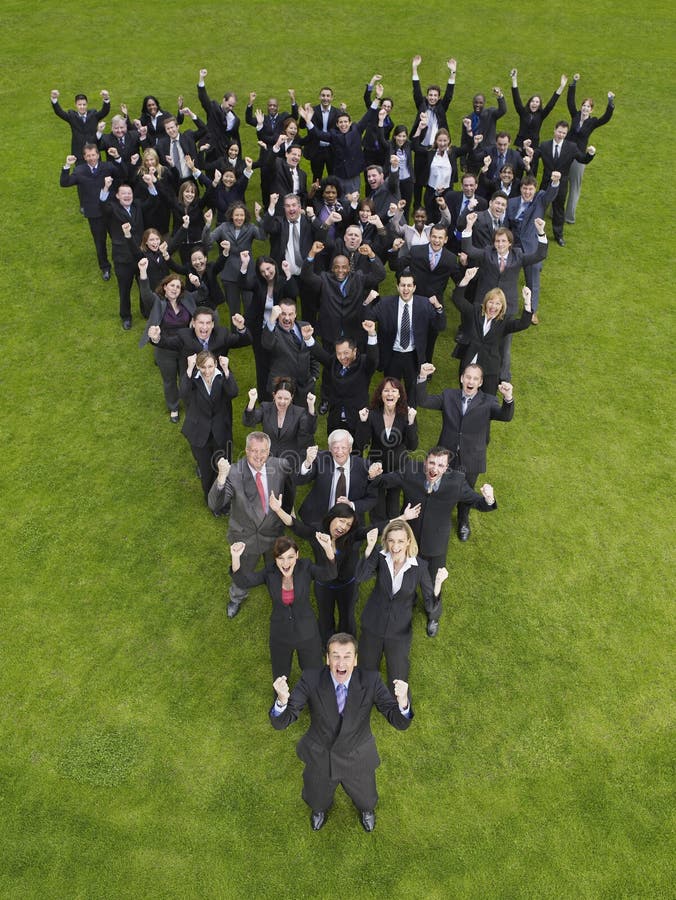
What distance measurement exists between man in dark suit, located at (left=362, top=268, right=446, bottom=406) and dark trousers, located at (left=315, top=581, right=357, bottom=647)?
2625 mm

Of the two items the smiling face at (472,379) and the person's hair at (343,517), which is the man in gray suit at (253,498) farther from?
the smiling face at (472,379)

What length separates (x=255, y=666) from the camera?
24.8 feet

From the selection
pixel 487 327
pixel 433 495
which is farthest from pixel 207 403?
pixel 487 327

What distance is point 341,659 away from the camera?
5367 millimetres

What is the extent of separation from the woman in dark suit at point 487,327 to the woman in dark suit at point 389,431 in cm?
184

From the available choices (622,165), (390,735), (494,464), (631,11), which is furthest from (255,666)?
(631,11)

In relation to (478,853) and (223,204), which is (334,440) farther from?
(223,204)

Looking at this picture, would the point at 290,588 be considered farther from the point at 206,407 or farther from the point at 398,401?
the point at 206,407

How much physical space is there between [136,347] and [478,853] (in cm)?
847

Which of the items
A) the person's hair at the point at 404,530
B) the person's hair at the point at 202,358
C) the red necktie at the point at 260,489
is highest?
the person's hair at the point at 202,358

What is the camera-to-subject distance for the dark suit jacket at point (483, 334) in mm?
8977

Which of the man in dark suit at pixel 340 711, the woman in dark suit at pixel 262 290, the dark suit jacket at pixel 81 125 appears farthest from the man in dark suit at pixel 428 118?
the man in dark suit at pixel 340 711

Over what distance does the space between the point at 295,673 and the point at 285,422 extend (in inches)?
102

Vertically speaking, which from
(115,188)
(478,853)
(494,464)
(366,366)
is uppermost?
(115,188)
